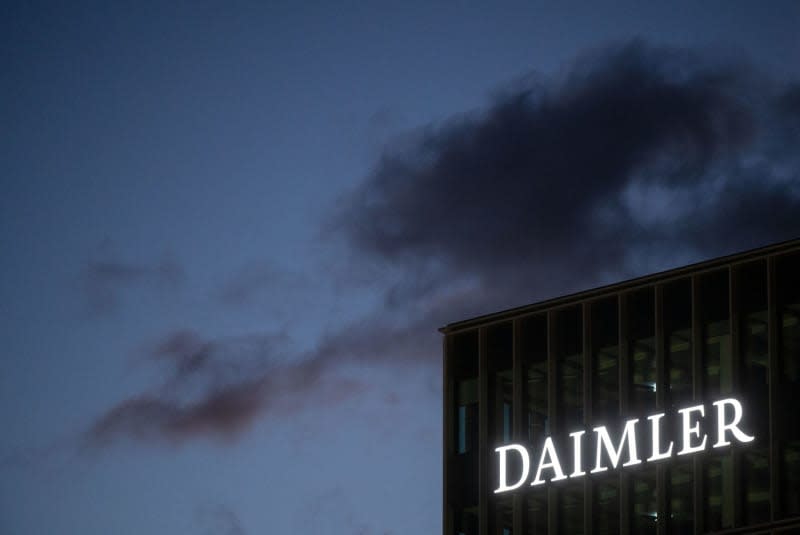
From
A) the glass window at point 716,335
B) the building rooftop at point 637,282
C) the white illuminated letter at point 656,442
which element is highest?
the building rooftop at point 637,282

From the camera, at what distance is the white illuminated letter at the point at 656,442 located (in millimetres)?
61594

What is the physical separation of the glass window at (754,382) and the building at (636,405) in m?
0.05

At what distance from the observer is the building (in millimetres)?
59031

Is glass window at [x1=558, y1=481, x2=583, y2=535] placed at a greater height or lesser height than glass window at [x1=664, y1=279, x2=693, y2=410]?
lesser

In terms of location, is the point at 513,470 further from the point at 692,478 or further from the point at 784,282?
the point at 784,282

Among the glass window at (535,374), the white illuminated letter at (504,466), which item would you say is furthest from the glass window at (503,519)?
the glass window at (535,374)

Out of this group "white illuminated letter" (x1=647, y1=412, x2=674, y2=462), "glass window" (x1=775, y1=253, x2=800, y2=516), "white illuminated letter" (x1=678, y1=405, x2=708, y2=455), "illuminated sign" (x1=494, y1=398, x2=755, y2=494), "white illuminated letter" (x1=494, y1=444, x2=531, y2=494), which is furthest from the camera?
"white illuminated letter" (x1=494, y1=444, x2=531, y2=494)

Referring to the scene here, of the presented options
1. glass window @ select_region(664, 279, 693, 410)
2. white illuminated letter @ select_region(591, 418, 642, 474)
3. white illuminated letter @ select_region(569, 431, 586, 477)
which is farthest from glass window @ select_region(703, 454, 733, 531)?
white illuminated letter @ select_region(569, 431, 586, 477)

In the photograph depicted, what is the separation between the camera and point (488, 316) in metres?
68.4

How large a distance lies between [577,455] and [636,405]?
3307 mm

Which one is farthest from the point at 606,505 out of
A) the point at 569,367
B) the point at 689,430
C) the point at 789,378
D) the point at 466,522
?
the point at 789,378

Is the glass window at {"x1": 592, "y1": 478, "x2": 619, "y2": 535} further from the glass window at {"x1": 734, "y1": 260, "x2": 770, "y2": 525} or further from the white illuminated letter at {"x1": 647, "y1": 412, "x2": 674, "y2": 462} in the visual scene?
the glass window at {"x1": 734, "y1": 260, "x2": 770, "y2": 525}

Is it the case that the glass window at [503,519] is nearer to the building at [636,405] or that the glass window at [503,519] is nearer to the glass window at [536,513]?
the building at [636,405]

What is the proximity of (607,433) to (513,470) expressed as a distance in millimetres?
4984
